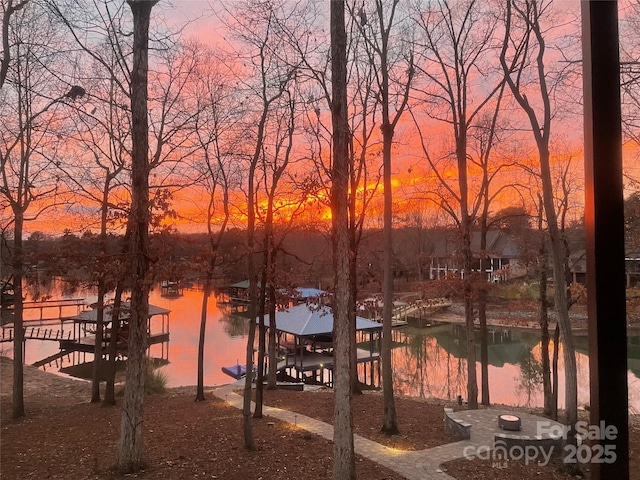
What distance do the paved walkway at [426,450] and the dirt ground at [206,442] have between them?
0.20 m

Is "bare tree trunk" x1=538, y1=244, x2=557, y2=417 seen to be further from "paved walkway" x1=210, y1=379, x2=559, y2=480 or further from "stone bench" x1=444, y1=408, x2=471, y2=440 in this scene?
"stone bench" x1=444, y1=408, x2=471, y2=440

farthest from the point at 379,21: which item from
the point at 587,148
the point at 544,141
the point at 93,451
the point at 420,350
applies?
the point at 420,350

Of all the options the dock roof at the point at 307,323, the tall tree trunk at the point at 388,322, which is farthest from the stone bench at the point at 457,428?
the dock roof at the point at 307,323

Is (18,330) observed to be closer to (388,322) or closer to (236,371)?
(388,322)

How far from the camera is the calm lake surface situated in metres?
14.6

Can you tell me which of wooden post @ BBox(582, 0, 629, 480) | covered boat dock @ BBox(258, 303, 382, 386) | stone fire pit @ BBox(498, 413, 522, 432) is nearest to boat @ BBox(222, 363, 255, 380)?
covered boat dock @ BBox(258, 303, 382, 386)

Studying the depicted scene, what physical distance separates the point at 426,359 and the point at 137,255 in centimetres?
1705

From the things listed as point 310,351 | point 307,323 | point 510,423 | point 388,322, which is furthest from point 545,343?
point 310,351

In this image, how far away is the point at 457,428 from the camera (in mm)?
7176

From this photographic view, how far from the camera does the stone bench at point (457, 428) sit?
23.1ft

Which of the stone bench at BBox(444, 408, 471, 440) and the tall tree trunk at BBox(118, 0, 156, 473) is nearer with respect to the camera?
the tall tree trunk at BBox(118, 0, 156, 473)

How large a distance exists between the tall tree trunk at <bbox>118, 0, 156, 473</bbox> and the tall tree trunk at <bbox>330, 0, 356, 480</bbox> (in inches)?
89.4

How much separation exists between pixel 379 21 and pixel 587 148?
7.29 metres

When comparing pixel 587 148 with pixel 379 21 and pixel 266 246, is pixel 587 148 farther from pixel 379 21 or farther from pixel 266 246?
pixel 379 21
